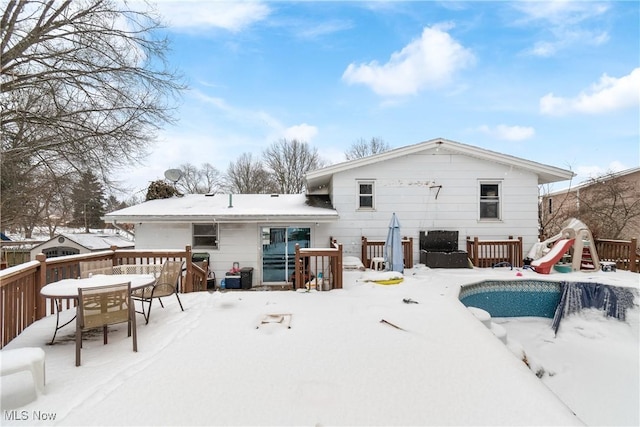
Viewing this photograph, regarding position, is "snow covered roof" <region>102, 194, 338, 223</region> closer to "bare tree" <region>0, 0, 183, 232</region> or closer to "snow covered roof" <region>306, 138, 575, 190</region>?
"snow covered roof" <region>306, 138, 575, 190</region>

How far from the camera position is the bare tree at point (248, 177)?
28078mm

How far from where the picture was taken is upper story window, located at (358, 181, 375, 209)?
33.5 feet

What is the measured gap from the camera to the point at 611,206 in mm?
13219

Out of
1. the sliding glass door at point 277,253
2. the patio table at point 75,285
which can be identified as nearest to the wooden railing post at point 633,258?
the sliding glass door at point 277,253

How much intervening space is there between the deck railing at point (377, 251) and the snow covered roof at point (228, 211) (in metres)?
1.46

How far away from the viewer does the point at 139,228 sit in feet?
32.2

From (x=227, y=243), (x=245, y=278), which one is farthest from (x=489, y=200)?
(x=227, y=243)

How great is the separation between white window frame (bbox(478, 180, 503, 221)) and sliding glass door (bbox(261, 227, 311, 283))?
6.04m

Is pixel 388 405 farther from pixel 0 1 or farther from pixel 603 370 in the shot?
pixel 0 1

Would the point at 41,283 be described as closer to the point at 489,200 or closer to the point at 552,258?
the point at 552,258

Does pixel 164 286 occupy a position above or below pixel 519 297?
above

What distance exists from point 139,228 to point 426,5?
11089 mm

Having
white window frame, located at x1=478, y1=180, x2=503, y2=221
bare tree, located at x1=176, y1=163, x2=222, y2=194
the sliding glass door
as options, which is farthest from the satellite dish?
bare tree, located at x1=176, y1=163, x2=222, y2=194

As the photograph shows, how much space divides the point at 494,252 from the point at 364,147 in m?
20.1
